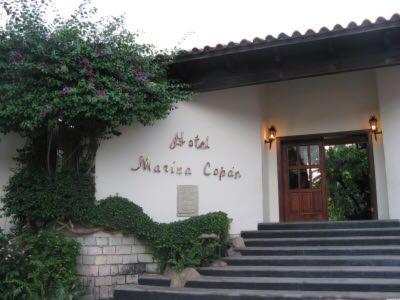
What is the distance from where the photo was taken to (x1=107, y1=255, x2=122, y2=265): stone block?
6930mm

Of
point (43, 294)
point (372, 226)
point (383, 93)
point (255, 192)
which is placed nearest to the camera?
point (43, 294)

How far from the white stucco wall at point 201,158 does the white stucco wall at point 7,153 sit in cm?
162

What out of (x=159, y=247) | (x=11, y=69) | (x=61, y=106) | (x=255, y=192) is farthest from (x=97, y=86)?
(x=255, y=192)

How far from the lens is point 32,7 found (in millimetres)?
6582

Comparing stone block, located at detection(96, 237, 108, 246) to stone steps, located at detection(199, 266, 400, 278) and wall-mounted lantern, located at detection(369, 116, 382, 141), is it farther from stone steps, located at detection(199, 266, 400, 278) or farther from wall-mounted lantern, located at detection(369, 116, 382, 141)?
wall-mounted lantern, located at detection(369, 116, 382, 141)

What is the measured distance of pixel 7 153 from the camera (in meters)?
7.72

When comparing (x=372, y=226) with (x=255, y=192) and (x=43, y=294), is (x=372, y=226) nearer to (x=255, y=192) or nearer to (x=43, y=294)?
(x=255, y=192)

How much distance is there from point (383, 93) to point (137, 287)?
576 centimetres

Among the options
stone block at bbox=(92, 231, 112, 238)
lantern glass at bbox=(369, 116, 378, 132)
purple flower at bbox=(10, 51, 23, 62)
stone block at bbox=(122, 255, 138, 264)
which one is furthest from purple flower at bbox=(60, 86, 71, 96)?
lantern glass at bbox=(369, 116, 378, 132)

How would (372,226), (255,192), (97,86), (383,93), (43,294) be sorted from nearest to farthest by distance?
(43,294) < (97,86) < (372,226) < (383,93) < (255,192)

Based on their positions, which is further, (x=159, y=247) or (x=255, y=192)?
(x=255, y=192)

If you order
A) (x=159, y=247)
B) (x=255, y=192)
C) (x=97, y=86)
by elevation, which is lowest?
(x=159, y=247)

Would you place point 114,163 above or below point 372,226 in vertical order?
above

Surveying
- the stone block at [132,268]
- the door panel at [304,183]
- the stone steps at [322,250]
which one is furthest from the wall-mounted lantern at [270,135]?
the stone block at [132,268]
